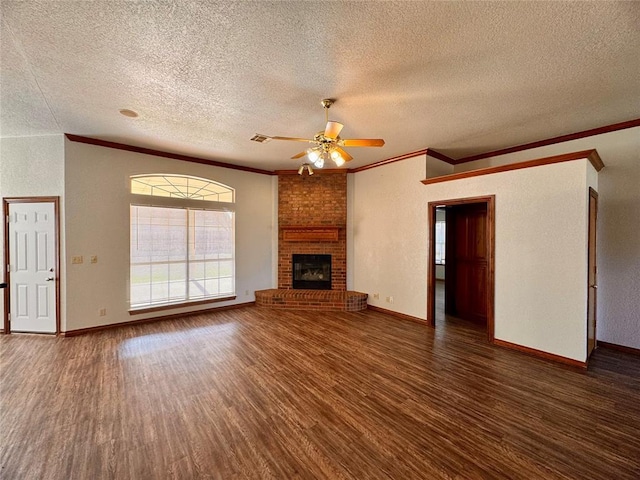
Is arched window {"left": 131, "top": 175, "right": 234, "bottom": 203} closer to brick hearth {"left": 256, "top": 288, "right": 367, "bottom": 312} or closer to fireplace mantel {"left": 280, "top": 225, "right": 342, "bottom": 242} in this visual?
fireplace mantel {"left": 280, "top": 225, "right": 342, "bottom": 242}

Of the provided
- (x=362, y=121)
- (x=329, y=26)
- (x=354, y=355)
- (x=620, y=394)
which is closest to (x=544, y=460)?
(x=620, y=394)

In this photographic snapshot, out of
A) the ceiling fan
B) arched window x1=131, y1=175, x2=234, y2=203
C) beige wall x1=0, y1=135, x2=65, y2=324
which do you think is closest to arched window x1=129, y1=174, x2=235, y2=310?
arched window x1=131, y1=175, x2=234, y2=203

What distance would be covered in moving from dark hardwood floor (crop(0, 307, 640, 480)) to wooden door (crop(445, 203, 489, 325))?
1.24 metres

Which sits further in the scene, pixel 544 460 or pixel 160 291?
pixel 160 291

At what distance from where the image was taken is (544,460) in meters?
1.76

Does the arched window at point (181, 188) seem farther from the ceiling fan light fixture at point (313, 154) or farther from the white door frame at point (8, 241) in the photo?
the ceiling fan light fixture at point (313, 154)

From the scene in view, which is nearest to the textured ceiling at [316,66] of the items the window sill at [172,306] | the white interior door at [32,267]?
the white interior door at [32,267]

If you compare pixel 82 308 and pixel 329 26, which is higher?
pixel 329 26

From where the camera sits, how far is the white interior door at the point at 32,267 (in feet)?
13.0

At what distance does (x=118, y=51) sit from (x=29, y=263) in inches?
150

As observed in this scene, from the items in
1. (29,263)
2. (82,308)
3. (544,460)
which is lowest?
(544,460)

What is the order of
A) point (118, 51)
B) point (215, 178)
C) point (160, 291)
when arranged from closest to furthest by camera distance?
point (118, 51), point (160, 291), point (215, 178)

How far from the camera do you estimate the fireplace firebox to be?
233 inches

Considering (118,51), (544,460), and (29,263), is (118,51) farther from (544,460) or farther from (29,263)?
(544,460)
